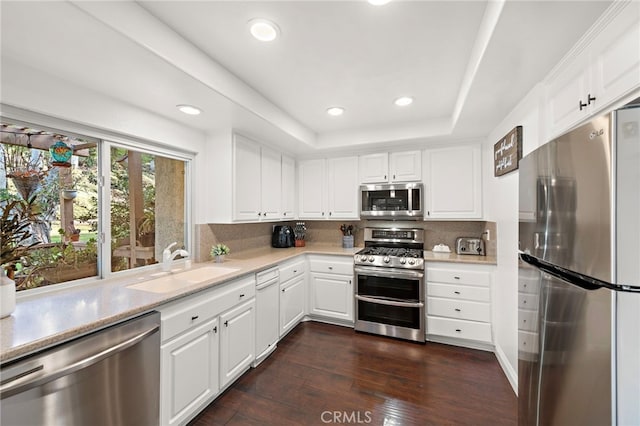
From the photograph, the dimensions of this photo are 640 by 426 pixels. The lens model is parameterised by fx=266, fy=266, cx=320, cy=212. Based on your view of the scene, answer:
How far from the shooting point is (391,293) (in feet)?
9.72

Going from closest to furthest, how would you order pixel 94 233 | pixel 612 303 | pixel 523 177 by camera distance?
pixel 612 303
pixel 523 177
pixel 94 233

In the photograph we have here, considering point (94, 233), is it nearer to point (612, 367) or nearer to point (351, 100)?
point (351, 100)

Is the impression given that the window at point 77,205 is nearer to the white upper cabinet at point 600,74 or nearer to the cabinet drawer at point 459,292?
the cabinet drawer at point 459,292

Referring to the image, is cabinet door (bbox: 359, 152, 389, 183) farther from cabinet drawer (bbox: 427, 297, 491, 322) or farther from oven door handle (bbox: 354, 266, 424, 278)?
cabinet drawer (bbox: 427, 297, 491, 322)

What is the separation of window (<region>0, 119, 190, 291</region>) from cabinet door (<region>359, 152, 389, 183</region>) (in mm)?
2180

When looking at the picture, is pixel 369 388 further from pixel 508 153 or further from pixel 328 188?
pixel 328 188

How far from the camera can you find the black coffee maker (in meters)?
3.74

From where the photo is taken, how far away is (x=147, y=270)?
2.30 metres

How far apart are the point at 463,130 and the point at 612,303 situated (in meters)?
2.31

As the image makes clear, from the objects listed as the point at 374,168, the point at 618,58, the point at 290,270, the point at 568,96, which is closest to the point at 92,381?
the point at 290,270

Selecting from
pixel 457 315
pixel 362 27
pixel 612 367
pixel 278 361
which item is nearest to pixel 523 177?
pixel 612 367

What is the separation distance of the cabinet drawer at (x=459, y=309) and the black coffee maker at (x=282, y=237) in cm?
193

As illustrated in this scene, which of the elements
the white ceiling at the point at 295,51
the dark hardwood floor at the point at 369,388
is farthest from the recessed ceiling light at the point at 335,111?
the dark hardwood floor at the point at 369,388

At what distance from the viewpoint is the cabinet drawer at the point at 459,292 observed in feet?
8.75
